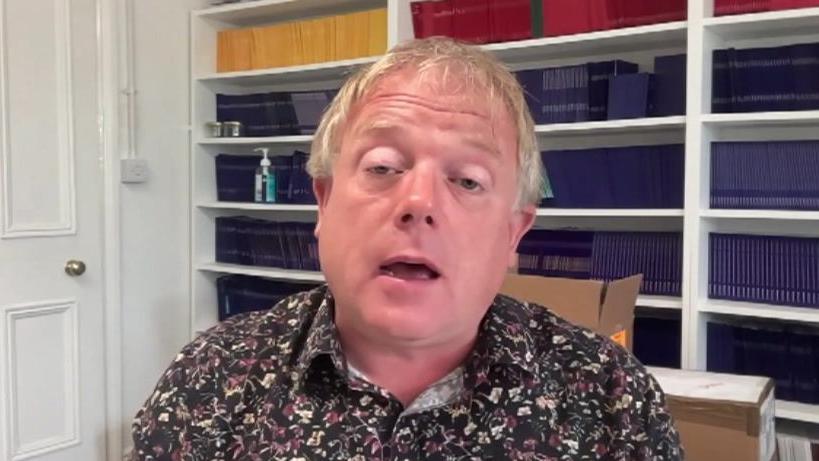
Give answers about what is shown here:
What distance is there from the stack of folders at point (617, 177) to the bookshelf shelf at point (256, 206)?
994 mm

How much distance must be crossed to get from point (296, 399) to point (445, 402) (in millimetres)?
193

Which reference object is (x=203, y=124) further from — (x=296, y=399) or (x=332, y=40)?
(x=296, y=399)

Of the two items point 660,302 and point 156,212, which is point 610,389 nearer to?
point 660,302

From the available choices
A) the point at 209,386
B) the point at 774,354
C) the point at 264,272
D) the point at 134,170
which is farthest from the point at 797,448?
the point at 134,170

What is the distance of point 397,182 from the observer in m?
0.95

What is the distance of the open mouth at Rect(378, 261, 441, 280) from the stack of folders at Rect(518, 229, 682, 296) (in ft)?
4.74

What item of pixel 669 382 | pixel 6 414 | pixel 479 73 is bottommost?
pixel 6 414

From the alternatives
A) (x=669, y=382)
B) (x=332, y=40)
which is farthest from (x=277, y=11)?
(x=669, y=382)

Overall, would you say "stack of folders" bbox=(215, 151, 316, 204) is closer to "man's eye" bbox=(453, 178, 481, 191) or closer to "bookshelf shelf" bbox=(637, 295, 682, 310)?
"bookshelf shelf" bbox=(637, 295, 682, 310)

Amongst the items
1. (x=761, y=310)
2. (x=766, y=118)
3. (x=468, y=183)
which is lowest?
(x=761, y=310)

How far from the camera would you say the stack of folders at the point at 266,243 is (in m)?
3.17

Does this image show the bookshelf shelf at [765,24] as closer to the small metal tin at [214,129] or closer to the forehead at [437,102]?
the forehead at [437,102]

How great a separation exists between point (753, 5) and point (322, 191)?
1688mm

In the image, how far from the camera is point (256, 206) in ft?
10.5
